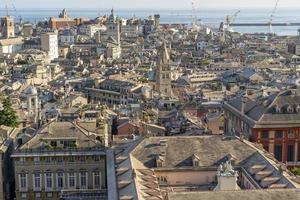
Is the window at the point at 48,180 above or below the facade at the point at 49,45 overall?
below

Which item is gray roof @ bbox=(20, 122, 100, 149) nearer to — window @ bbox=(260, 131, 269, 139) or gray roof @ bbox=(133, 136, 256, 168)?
gray roof @ bbox=(133, 136, 256, 168)

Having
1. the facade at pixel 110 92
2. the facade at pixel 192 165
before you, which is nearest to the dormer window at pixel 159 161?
the facade at pixel 192 165

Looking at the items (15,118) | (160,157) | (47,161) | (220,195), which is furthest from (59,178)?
(220,195)

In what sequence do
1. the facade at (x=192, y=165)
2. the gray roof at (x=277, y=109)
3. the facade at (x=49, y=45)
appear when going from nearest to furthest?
1. the facade at (x=192, y=165)
2. the gray roof at (x=277, y=109)
3. the facade at (x=49, y=45)

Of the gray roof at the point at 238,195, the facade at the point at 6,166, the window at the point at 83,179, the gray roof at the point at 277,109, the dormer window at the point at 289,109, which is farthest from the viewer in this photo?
the dormer window at the point at 289,109

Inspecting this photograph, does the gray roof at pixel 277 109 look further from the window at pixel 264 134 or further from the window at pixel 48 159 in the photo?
the window at pixel 48 159

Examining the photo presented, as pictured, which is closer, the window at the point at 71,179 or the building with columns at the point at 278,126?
the window at the point at 71,179

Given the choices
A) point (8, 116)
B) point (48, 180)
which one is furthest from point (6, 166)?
point (8, 116)

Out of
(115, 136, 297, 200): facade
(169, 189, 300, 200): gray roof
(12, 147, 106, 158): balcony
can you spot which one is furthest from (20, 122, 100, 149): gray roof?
(169, 189, 300, 200): gray roof

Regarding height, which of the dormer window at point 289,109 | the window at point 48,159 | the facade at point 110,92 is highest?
the dormer window at point 289,109
